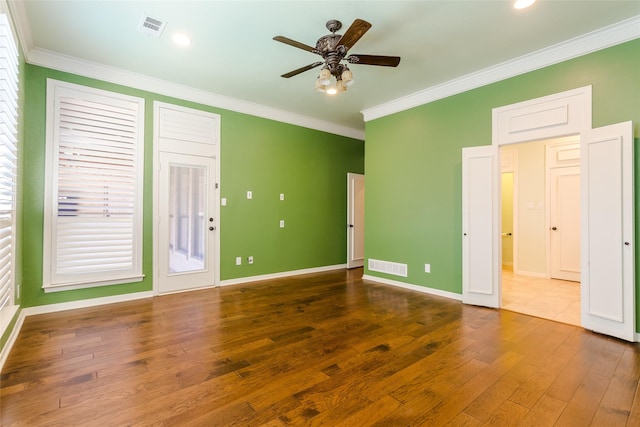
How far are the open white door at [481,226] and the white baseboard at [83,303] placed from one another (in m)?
4.39

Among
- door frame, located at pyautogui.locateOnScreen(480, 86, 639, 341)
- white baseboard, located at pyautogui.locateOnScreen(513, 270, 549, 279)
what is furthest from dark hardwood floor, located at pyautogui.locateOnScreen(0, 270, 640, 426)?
white baseboard, located at pyautogui.locateOnScreen(513, 270, 549, 279)

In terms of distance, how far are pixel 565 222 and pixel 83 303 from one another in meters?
7.72

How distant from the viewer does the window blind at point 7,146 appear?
212cm

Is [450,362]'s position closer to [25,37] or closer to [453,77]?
[453,77]

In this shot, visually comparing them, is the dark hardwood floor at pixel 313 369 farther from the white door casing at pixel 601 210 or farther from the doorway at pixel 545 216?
the doorway at pixel 545 216

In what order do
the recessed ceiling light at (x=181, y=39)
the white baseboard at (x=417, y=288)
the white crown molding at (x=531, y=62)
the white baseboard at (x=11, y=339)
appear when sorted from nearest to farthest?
the white baseboard at (x=11, y=339), the white crown molding at (x=531, y=62), the recessed ceiling light at (x=181, y=39), the white baseboard at (x=417, y=288)

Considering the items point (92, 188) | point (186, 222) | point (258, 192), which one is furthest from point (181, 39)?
point (258, 192)

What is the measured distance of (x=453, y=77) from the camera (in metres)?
4.07

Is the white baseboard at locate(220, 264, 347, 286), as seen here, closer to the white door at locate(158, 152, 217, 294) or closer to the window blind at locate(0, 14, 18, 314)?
the white door at locate(158, 152, 217, 294)

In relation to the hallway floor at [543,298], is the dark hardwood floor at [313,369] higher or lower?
lower

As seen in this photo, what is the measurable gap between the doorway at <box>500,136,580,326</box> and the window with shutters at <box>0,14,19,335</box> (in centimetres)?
604

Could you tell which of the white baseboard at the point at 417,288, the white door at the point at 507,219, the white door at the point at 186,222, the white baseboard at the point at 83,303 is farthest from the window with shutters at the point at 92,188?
the white door at the point at 507,219

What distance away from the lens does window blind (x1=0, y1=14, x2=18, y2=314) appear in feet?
6.97

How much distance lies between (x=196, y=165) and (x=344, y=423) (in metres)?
4.04
